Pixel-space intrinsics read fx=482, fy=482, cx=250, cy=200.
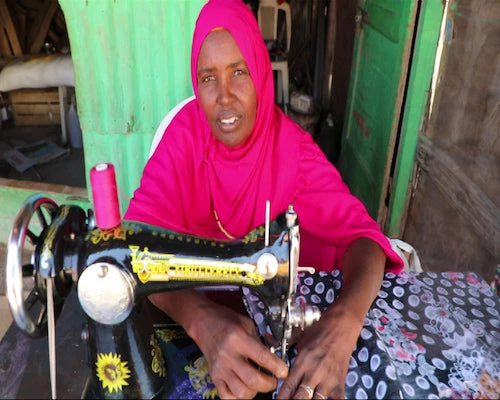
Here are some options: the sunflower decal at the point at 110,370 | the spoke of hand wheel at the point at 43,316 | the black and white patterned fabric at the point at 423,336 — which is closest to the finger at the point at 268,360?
the black and white patterned fabric at the point at 423,336

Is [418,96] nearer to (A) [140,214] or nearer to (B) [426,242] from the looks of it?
(B) [426,242]

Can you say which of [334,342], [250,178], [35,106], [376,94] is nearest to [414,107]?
[376,94]

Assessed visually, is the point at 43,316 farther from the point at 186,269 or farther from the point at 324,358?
the point at 324,358

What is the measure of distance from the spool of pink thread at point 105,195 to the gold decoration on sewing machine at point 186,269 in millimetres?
65

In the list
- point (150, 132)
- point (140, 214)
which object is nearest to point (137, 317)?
point (140, 214)

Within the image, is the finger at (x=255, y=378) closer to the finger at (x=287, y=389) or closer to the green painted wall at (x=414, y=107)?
the finger at (x=287, y=389)

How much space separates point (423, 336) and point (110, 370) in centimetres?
65

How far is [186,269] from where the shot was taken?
3.01 ft

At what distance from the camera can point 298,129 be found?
1.52m

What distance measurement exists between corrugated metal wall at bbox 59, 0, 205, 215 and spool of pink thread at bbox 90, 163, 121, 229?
50.6 inches

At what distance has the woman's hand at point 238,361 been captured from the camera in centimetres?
86

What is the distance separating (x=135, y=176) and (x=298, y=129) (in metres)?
1.01

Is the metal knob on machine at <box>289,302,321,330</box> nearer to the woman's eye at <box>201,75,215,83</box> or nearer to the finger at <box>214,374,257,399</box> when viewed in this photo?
the finger at <box>214,374,257,399</box>

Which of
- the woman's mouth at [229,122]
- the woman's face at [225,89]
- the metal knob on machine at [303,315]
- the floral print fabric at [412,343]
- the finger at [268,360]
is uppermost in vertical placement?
the woman's face at [225,89]
